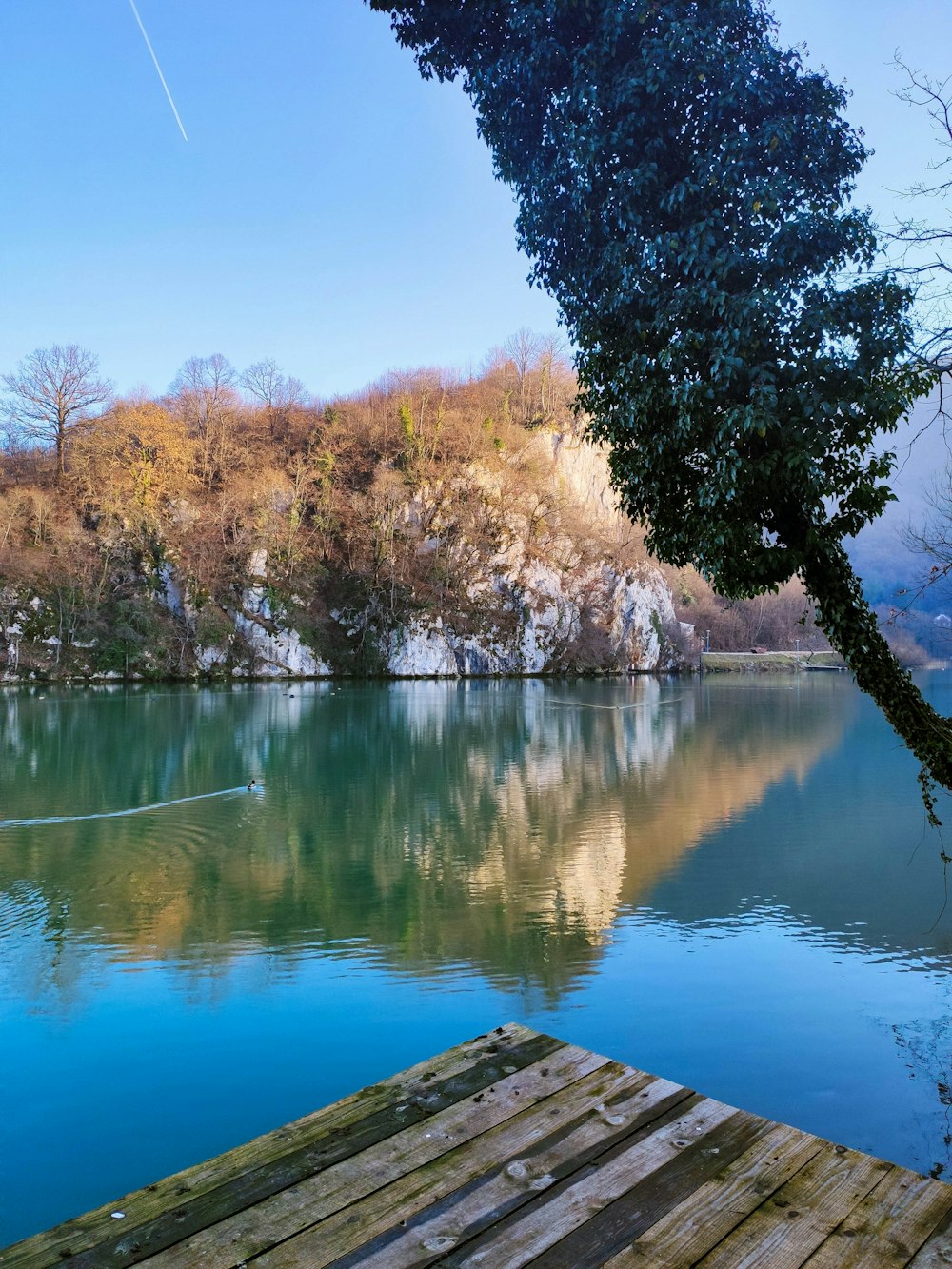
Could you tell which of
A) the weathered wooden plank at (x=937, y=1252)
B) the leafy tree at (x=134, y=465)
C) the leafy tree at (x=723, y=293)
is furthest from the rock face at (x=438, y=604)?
the weathered wooden plank at (x=937, y=1252)

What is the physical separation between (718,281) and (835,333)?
1014 millimetres

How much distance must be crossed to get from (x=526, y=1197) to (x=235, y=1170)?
3.78 feet

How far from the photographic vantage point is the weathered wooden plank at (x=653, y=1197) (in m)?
2.81

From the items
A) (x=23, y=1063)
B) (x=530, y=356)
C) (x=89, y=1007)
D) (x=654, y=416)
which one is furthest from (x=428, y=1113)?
(x=530, y=356)

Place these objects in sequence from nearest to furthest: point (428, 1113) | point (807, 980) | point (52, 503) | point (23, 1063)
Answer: point (428, 1113)
point (23, 1063)
point (807, 980)
point (52, 503)

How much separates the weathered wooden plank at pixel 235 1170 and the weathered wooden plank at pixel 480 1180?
37 centimetres

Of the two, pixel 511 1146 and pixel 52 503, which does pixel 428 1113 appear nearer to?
pixel 511 1146

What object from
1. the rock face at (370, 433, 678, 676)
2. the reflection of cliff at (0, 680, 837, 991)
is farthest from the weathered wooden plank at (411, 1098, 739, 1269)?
the rock face at (370, 433, 678, 676)

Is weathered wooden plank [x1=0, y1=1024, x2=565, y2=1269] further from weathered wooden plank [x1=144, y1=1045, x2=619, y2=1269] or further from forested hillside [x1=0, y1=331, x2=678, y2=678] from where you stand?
forested hillside [x1=0, y1=331, x2=678, y2=678]

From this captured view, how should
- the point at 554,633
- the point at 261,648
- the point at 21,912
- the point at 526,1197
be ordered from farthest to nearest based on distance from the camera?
the point at 554,633, the point at 261,648, the point at 21,912, the point at 526,1197

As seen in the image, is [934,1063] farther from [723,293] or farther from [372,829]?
[372,829]

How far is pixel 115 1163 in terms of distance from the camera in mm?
4688

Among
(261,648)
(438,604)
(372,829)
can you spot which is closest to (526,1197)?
(372,829)

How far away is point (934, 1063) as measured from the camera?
5.81 metres
